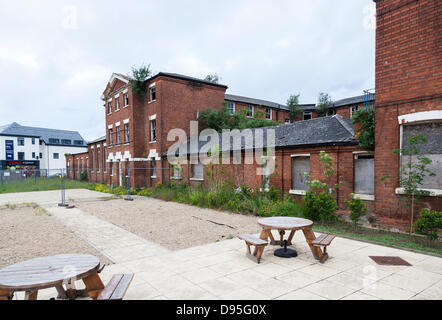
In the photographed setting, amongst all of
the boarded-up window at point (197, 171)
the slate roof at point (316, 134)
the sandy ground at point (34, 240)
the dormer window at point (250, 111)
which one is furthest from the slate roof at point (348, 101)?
the sandy ground at point (34, 240)

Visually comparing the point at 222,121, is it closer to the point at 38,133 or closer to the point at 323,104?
the point at 323,104

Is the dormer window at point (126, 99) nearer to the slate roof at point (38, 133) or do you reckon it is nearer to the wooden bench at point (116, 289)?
the wooden bench at point (116, 289)

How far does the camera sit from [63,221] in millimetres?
10867

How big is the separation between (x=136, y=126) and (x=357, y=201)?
18712mm

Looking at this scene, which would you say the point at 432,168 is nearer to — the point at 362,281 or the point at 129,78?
the point at 362,281

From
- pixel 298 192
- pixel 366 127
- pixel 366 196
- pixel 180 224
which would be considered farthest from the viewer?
pixel 298 192

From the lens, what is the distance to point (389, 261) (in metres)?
5.55

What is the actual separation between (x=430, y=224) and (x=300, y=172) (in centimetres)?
549

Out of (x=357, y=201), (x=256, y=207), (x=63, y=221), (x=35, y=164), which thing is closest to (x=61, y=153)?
(x=35, y=164)

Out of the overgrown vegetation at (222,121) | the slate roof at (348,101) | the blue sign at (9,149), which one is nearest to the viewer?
the overgrown vegetation at (222,121)

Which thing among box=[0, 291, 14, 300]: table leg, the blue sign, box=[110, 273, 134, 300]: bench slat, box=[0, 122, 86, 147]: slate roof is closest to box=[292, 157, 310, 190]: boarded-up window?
box=[110, 273, 134, 300]: bench slat

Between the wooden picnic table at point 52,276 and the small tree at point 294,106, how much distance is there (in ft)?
103

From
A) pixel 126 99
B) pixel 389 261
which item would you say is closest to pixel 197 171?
pixel 126 99

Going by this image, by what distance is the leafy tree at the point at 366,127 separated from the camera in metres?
8.89
